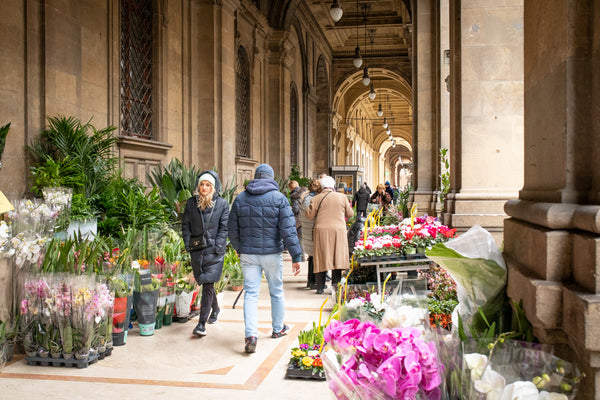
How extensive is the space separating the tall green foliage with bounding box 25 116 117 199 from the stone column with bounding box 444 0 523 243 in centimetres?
494

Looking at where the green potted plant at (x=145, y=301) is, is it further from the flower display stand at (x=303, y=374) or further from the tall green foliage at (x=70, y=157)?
the tall green foliage at (x=70, y=157)

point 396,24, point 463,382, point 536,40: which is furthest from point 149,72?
point 396,24

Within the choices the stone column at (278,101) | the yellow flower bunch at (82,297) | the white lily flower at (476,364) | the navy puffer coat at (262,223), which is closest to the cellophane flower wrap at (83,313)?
the yellow flower bunch at (82,297)

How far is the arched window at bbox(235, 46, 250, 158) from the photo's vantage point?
1773 centimetres

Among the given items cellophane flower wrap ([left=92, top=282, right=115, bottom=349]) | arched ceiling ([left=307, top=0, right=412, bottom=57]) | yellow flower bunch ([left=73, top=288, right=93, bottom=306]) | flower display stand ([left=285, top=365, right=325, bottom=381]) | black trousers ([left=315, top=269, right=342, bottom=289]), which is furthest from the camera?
arched ceiling ([left=307, top=0, right=412, bottom=57])

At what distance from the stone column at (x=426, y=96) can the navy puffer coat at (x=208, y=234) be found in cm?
707

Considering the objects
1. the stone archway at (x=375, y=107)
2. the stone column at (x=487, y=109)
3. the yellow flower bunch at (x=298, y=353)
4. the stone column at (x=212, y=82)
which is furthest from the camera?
the stone archway at (x=375, y=107)

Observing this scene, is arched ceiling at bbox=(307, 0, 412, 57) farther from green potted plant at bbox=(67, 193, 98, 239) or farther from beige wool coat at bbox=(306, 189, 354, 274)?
green potted plant at bbox=(67, 193, 98, 239)

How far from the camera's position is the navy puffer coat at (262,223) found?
5930mm

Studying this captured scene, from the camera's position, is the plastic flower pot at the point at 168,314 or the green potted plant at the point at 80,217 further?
the green potted plant at the point at 80,217

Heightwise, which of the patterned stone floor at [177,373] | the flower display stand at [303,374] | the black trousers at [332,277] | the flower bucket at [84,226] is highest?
the flower bucket at [84,226]

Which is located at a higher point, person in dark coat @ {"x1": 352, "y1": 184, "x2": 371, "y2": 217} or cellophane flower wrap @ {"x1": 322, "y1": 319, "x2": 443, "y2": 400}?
person in dark coat @ {"x1": 352, "y1": 184, "x2": 371, "y2": 217}

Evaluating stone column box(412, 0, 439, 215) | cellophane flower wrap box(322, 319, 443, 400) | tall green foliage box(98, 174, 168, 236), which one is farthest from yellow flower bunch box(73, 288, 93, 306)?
stone column box(412, 0, 439, 215)

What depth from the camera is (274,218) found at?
6.01 m
